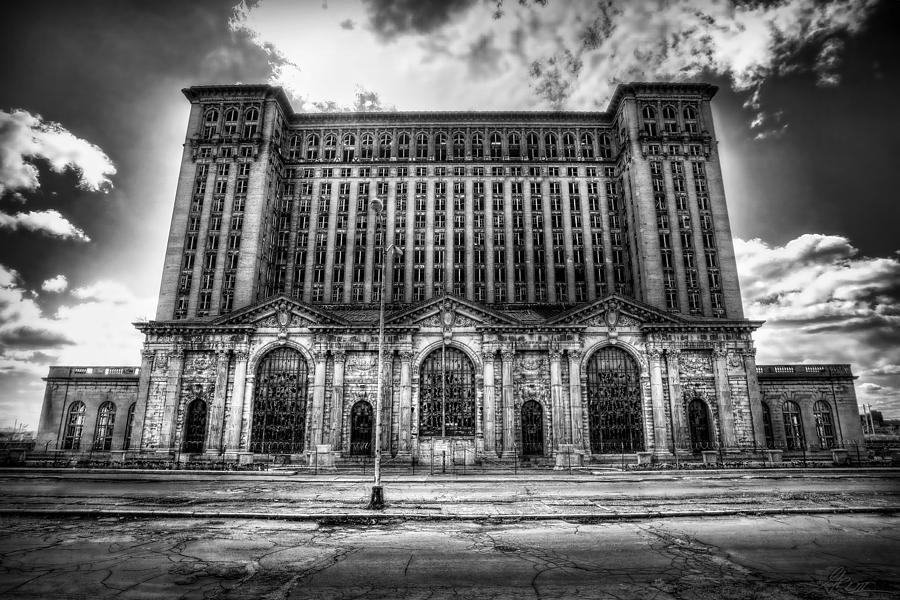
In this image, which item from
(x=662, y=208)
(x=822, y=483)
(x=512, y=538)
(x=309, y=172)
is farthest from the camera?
(x=309, y=172)

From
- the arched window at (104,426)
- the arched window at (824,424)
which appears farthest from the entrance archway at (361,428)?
the arched window at (824,424)

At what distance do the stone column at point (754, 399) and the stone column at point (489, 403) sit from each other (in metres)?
26.1

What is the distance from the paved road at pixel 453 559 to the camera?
827 cm

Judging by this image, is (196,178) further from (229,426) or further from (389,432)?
(389,432)

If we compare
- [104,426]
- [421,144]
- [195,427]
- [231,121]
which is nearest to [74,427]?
[104,426]

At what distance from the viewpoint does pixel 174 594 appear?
805 centimetres

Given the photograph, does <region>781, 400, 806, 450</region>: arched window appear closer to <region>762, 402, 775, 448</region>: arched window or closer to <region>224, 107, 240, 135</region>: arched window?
<region>762, 402, 775, 448</region>: arched window

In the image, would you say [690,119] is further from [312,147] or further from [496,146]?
[312,147]

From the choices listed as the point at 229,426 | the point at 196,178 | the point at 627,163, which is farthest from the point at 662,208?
the point at 196,178

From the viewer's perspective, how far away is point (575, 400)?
46312mm

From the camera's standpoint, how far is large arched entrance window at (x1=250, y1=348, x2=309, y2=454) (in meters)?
47.0

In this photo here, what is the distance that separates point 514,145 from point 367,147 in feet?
72.9

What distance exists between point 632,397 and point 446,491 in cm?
3076

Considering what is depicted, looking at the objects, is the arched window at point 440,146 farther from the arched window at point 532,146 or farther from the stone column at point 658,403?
the stone column at point 658,403
